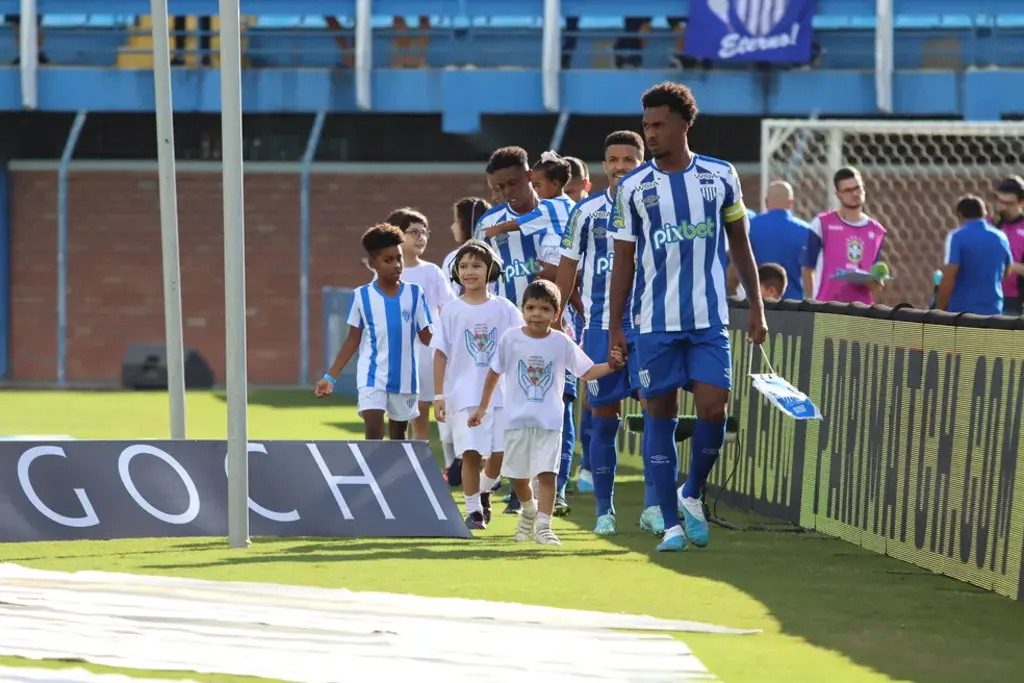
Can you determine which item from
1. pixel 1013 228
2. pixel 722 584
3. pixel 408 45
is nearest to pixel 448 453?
pixel 722 584

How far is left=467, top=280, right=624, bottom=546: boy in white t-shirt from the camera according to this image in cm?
975

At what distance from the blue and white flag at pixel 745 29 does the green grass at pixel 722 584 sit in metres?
17.5

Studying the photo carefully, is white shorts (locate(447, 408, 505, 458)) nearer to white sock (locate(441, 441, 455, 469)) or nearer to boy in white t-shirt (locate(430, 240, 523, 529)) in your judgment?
boy in white t-shirt (locate(430, 240, 523, 529))

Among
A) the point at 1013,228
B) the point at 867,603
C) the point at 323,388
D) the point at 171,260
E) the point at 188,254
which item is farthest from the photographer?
the point at 188,254

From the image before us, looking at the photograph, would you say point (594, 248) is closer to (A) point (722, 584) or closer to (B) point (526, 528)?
(B) point (526, 528)

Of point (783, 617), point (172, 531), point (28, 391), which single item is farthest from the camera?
point (28, 391)

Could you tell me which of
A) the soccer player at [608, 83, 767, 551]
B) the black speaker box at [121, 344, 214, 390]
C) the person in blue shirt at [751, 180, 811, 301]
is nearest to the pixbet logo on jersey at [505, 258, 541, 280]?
the soccer player at [608, 83, 767, 551]

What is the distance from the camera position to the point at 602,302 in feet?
34.9

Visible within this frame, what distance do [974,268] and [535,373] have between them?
18.9 ft

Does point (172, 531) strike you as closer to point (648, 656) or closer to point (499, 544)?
point (499, 544)

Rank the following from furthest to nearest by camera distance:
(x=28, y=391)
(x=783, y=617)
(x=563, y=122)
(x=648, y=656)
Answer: (x=563, y=122) → (x=28, y=391) → (x=783, y=617) → (x=648, y=656)

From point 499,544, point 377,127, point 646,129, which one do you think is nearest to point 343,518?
point 499,544

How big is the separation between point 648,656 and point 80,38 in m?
24.3

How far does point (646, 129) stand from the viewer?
9352mm
